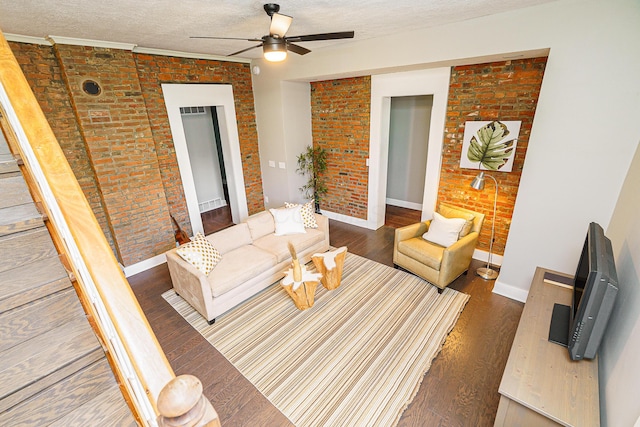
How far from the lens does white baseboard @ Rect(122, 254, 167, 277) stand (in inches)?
152

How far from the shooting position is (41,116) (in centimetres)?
98

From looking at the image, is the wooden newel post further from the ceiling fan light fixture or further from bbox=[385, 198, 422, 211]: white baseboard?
bbox=[385, 198, 422, 211]: white baseboard

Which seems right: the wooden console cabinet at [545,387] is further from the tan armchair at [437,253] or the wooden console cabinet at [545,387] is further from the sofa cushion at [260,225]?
the sofa cushion at [260,225]

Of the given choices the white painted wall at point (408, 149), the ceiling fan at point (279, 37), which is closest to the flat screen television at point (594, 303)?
the ceiling fan at point (279, 37)

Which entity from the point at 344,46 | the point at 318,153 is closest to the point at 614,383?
the point at 344,46

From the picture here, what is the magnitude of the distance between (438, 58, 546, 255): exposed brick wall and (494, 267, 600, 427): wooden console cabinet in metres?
2.03

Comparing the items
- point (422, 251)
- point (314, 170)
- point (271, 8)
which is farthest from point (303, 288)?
point (314, 170)

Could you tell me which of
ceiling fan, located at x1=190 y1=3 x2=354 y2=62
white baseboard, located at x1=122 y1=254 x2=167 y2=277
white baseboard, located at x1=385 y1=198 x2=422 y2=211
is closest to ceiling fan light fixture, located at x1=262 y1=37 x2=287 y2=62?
ceiling fan, located at x1=190 y1=3 x2=354 y2=62

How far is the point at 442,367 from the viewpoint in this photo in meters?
2.39

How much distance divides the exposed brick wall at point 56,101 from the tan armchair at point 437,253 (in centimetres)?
391

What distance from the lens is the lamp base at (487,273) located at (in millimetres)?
3525

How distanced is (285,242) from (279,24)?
7.67ft

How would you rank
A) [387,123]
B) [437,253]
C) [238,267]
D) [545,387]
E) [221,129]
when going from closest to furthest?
[545,387]
[238,267]
[437,253]
[387,123]
[221,129]

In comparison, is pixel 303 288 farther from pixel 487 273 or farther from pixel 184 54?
pixel 184 54
